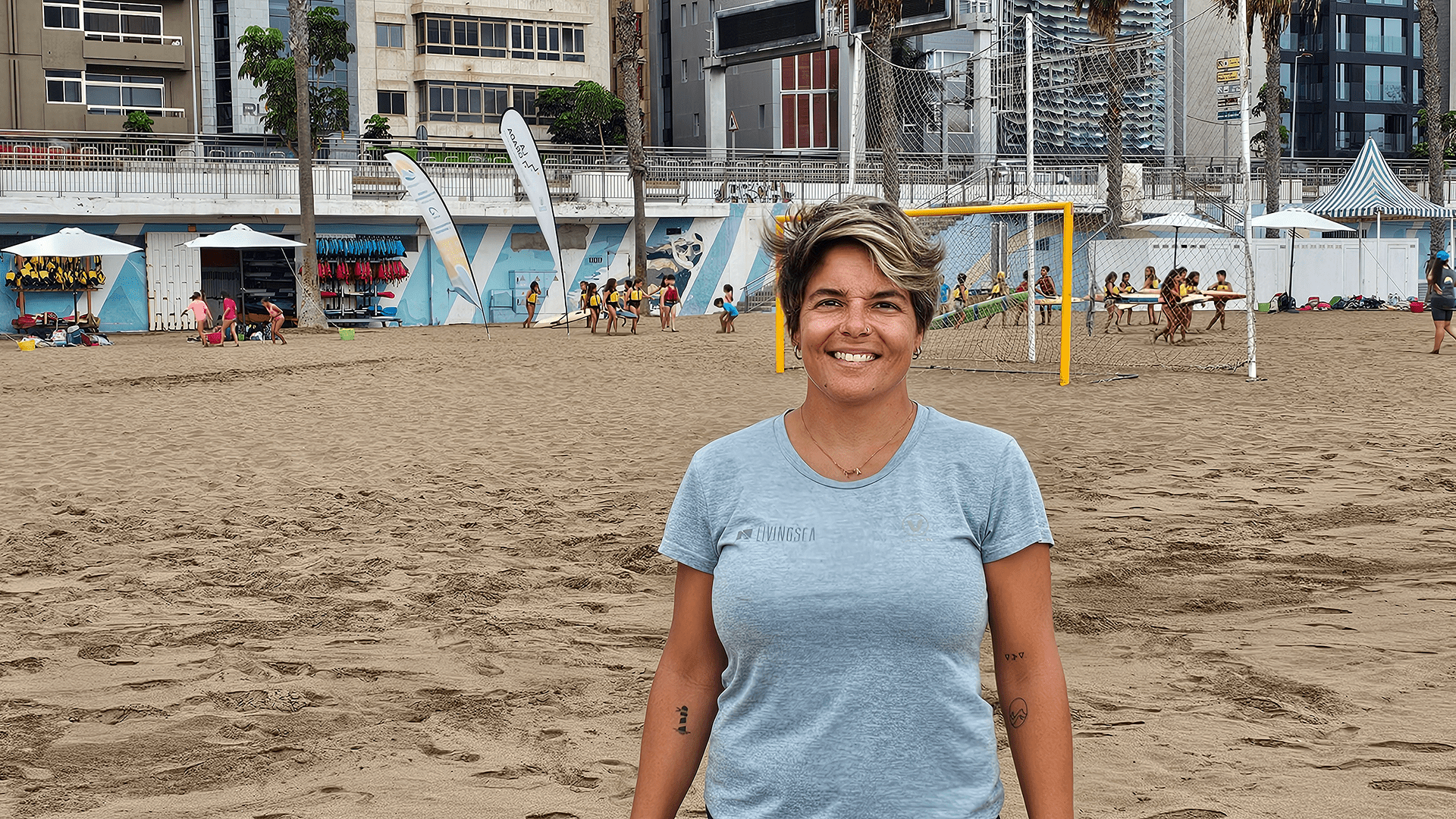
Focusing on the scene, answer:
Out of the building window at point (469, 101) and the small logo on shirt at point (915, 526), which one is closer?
the small logo on shirt at point (915, 526)

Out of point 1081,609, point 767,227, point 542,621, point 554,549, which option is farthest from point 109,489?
point 767,227

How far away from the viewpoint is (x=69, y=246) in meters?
28.3

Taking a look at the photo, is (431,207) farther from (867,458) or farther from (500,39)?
(500,39)

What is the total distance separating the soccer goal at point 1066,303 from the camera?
61.9 ft

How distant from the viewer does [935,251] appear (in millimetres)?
1928

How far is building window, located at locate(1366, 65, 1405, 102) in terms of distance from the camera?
74.7 meters

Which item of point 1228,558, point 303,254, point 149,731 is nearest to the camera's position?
point 149,731

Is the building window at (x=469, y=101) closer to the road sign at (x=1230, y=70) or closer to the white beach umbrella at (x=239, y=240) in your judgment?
the white beach umbrella at (x=239, y=240)

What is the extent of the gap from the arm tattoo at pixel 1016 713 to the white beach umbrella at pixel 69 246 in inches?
1153

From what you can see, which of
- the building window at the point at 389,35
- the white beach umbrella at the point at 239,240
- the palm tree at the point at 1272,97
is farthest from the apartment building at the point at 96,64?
the palm tree at the point at 1272,97

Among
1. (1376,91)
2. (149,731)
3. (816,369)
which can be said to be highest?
(1376,91)

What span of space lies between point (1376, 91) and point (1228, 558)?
3039 inches

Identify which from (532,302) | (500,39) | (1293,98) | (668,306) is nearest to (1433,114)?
(668,306)

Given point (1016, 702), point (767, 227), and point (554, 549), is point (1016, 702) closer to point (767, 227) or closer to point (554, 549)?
Result: point (767, 227)
